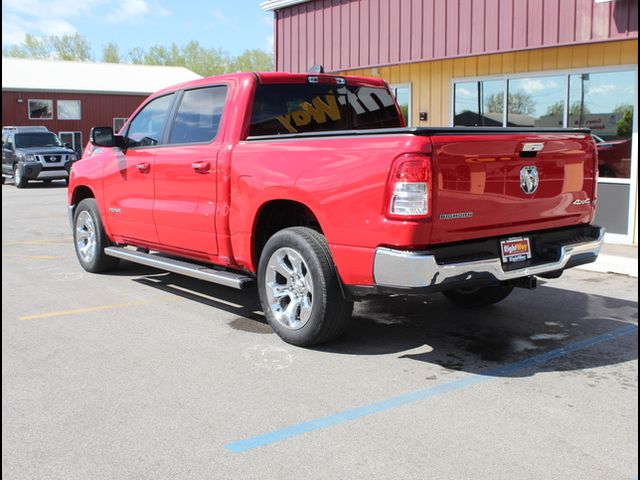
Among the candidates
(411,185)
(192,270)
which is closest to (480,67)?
(192,270)

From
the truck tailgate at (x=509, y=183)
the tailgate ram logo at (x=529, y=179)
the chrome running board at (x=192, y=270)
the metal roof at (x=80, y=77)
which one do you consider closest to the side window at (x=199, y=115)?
the chrome running board at (x=192, y=270)

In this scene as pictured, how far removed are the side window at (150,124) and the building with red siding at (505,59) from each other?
543cm

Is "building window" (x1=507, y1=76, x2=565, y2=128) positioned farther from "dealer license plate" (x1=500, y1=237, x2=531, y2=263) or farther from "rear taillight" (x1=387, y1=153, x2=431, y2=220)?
"rear taillight" (x1=387, y1=153, x2=431, y2=220)

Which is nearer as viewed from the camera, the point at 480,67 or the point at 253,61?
the point at 480,67

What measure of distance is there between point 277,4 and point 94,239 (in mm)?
7511

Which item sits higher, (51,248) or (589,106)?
(589,106)

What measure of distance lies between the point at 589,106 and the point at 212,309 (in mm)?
6722

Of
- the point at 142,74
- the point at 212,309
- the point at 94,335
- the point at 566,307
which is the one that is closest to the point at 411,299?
the point at 566,307

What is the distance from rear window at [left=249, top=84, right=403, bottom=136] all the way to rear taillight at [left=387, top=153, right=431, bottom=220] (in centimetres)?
184

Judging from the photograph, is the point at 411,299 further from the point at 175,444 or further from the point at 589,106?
the point at 589,106

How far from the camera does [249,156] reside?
5.55 meters

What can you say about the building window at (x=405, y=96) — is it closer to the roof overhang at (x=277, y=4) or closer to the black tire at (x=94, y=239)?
the roof overhang at (x=277, y=4)

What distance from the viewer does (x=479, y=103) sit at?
12164mm

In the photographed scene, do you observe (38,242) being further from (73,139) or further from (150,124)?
(73,139)
